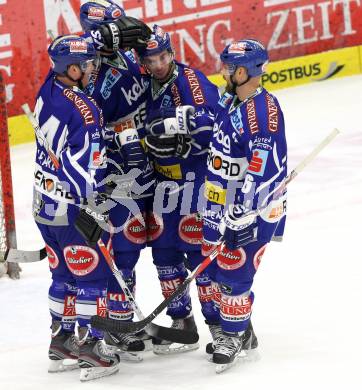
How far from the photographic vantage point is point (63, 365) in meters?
5.93

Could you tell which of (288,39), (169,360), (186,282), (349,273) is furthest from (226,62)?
(288,39)

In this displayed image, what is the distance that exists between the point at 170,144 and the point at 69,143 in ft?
1.76

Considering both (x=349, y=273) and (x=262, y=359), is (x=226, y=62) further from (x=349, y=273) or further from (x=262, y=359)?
(x=349, y=273)

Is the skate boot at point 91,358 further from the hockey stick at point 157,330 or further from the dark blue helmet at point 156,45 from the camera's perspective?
the dark blue helmet at point 156,45

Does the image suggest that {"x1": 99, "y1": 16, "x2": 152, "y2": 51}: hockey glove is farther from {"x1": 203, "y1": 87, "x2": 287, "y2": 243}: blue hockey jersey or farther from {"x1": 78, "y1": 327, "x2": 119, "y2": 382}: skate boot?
{"x1": 78, "y1": 327, "x2": 119, "y2": 382}: skate boot

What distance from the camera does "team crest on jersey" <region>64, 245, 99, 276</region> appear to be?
18.5ft

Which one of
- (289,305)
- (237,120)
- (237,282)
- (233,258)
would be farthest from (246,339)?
(237,120)

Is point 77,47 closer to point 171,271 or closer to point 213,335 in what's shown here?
point 171,271

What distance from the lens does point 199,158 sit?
236 inches

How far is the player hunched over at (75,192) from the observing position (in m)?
5.52

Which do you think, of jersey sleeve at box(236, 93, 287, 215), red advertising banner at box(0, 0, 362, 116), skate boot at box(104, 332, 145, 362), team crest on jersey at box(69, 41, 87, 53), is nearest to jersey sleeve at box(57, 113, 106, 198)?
team crest on jersey at box(69, 41, 87, 53)

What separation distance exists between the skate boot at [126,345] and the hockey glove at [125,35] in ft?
4.45

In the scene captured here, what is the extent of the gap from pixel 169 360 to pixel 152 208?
72 cm

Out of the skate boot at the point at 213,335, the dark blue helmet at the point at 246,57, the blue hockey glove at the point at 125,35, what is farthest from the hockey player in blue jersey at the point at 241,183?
the blue hockey glove at the point at 125,35
